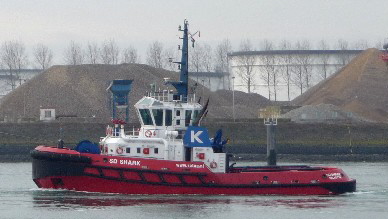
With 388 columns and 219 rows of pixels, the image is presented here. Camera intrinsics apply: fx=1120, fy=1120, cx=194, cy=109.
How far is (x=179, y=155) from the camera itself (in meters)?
45.5

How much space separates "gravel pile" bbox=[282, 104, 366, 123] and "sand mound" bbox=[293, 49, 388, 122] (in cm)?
530

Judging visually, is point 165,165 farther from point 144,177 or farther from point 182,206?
point 182,206

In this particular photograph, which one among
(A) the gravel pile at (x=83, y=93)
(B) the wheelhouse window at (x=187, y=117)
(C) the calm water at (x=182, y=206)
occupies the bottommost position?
(C) the calm water at (x=182, y=206)

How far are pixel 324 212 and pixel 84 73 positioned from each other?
201ft

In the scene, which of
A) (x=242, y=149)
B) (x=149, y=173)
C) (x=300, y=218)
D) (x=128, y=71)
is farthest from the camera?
(x=128, y=71)

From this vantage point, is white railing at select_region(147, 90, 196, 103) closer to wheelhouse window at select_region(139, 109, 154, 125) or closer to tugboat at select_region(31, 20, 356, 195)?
tugboat at select_region(31, 20, 356, 195)

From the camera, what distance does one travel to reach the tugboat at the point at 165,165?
44531 mm

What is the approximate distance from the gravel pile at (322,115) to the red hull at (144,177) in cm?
4208

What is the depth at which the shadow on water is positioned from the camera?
43.0m

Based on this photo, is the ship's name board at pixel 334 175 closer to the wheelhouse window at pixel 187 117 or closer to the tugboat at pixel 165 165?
the tugboat at pixel 165 165

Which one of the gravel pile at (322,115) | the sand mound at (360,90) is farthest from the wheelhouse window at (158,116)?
the sand mound at (360,90)

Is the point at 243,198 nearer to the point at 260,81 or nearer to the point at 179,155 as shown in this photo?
the point at 179,155

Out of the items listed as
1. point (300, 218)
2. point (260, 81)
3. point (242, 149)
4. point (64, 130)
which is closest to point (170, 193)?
point (300, 218)

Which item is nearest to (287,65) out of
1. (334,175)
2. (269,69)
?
(269,69)
